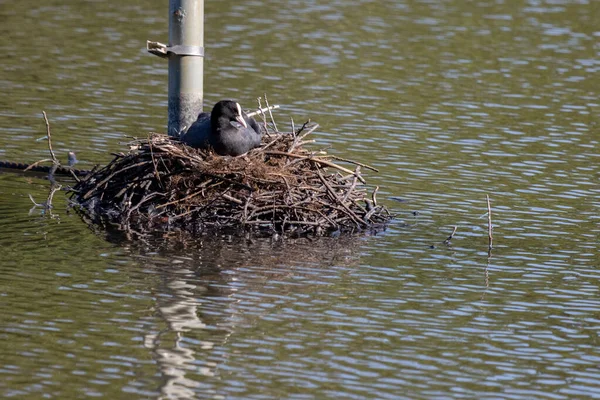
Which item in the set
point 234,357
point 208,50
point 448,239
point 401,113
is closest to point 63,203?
point 448,239

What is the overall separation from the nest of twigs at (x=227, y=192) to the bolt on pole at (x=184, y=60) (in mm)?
730

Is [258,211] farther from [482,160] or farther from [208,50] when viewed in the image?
[208,50]

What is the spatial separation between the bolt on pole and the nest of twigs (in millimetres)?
730

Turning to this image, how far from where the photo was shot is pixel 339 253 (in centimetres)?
A: 1191

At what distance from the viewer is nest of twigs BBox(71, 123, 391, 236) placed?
12.3 m

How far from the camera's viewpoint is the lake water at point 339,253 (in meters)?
8.69

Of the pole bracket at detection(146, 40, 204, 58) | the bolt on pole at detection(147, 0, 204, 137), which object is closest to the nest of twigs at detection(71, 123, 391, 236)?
the bolt on pole at detection(147, 0, 204, 137)

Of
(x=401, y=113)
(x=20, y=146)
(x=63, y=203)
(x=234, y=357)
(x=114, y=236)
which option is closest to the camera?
(x=234, y=357)

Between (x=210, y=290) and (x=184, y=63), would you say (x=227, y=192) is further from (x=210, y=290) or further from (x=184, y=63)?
(x=210, y=290)

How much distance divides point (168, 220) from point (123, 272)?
1616 mm

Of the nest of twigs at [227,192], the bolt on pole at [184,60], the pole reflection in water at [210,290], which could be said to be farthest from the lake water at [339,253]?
the bolt on pole at [184,60]

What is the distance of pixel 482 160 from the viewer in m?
16.4

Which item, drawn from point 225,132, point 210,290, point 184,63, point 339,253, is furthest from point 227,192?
point 210,290

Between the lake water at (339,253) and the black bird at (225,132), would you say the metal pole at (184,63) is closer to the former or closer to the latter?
the black bird at (225,132)
